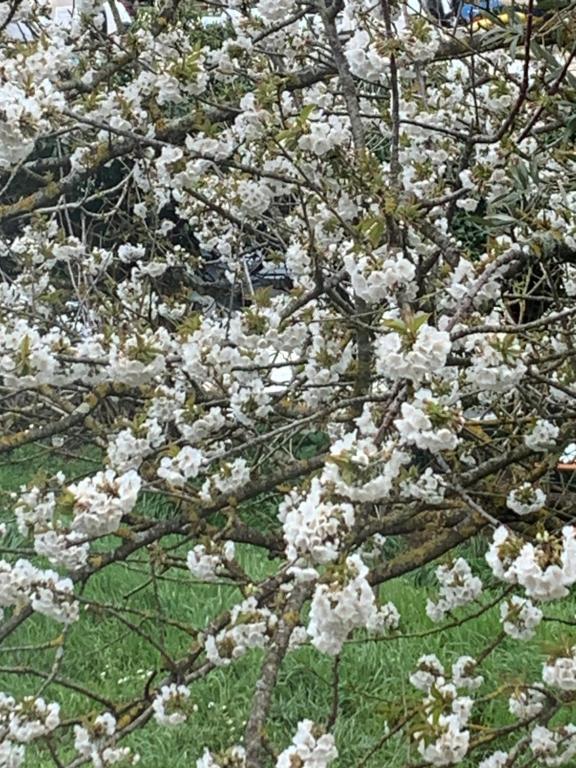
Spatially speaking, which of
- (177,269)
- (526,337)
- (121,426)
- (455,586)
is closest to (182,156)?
(121,426)

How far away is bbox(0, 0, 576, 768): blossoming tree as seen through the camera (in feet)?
4.91

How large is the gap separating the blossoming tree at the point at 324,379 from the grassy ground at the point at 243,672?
77 millimetres

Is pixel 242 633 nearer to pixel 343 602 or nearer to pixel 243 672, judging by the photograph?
pixel 343 602

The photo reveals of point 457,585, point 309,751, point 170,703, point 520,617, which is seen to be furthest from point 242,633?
point 457,585

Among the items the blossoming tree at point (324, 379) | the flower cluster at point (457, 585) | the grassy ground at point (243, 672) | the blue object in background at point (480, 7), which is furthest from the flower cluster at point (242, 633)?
the blue object in background at point (480, 7)

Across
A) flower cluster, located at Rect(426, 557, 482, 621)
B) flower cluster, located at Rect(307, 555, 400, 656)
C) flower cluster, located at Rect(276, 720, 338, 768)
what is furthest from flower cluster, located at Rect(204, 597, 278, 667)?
flower cluster, located at Rect(426, 557, 482, 621)

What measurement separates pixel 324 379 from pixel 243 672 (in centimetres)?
141

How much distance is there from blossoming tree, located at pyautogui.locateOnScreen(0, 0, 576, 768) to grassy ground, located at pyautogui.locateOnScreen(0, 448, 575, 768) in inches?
3.0

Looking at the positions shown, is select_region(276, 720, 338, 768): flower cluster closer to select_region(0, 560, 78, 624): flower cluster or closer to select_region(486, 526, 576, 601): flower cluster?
select_region(486, 526, 576, 601): flower cluster

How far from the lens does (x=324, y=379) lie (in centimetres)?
233

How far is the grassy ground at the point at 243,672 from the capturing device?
2.93 meters

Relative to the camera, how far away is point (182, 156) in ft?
7.96

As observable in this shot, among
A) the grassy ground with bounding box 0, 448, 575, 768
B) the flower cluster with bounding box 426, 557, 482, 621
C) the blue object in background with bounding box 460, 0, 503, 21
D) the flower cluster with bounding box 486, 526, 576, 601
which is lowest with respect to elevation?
the grassy ground with bounding box 0, 448, 575, 768

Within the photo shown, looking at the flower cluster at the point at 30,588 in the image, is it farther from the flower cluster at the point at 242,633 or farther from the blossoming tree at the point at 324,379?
the flower cluster at the point at 242,633
